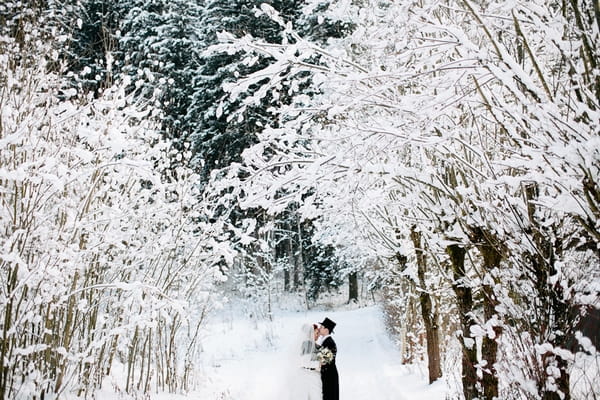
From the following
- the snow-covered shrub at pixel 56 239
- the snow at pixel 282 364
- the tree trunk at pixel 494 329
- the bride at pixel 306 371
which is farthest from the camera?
the snow at pixel 282 364

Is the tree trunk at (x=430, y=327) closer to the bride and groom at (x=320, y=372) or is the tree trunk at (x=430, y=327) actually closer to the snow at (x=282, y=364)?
the snow at (x=282, y=364)

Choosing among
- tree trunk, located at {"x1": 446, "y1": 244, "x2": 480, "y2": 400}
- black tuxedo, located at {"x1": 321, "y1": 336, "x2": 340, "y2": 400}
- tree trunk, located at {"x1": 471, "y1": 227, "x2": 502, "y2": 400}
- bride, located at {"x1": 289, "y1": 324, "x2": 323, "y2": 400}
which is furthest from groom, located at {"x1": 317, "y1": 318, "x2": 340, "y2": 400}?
tree trunk, located at {"x1": 471, "y1": 227, "x2": 502, "y2": 400}

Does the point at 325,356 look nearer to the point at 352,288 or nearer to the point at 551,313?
the point at 551,313

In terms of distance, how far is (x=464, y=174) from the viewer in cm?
448

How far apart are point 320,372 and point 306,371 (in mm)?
243

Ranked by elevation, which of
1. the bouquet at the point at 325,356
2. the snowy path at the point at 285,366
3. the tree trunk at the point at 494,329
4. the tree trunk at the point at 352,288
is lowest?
the snowy path at the point at 285,366

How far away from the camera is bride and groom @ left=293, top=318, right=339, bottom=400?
23.2 ft

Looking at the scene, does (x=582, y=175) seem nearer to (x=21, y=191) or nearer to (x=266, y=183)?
(x=266, y=183)

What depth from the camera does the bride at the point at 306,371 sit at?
7059 millimetres

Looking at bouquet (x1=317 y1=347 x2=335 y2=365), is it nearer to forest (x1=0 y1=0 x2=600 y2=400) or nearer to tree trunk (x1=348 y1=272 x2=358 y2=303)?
forest (x1=0 y1=0 x2=600 y2=400)

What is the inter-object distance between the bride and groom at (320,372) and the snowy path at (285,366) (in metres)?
1.29

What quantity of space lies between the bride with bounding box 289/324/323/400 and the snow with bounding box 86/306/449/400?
87cm

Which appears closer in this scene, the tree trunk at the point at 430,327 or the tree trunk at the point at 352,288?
the tree trunk at the point at 430,327

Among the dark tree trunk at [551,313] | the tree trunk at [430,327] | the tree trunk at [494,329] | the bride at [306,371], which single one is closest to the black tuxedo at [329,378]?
the bride at [306,371]
